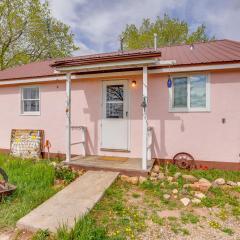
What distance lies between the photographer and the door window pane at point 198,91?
6273 mm

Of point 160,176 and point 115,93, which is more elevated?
point 115,93

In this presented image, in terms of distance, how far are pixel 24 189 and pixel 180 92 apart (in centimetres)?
503

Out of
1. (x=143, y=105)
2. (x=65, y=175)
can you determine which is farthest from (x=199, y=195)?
(x=65, y=175)

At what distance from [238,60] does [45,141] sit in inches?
277

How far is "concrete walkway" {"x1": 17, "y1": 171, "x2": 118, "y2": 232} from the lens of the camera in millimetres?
3242

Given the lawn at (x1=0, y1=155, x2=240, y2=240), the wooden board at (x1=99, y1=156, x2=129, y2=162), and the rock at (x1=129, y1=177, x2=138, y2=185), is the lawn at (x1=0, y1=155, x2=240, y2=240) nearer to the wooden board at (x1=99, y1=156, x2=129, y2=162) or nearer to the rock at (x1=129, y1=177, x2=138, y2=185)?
the rock at (x1=129, y1=177, x2=138, y2=185)

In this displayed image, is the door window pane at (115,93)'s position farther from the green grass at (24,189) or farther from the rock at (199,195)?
the rock at (199,195)

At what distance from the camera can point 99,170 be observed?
5.90m

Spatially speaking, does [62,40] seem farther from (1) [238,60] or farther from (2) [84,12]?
(1) [238,60]

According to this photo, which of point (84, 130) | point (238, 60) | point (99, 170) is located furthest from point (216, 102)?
point (84, 130)

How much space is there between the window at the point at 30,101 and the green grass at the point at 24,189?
103 inches

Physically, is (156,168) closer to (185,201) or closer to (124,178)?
(124,178)

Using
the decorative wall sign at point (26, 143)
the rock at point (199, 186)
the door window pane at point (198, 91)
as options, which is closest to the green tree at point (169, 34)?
the door window pane at point (198, 91)

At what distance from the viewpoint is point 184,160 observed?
636 centimetres
